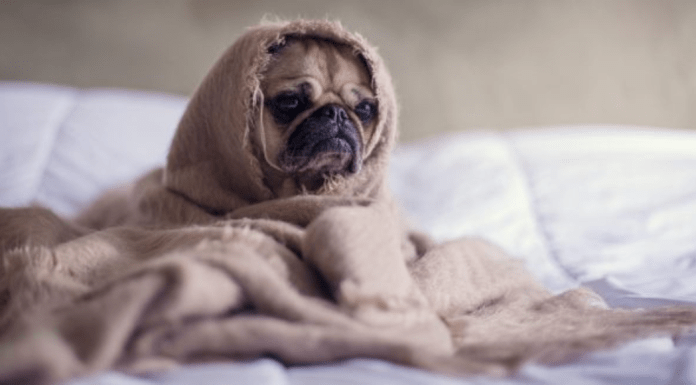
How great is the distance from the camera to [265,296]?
651mm

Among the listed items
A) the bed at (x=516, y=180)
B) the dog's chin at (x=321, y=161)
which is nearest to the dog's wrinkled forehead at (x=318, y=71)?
the dog's chin at (x=321, y=161)

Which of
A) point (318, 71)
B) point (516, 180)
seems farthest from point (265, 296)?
point (516, 180)

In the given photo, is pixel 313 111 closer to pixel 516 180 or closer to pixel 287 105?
pixel 287 105

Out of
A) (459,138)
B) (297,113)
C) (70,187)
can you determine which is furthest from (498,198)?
(70,187)

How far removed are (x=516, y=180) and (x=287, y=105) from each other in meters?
0.75

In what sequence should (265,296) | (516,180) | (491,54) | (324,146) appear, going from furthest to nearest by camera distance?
(491,54)
(516,180)
(324,146)
(265,296)

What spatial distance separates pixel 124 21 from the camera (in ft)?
6.96

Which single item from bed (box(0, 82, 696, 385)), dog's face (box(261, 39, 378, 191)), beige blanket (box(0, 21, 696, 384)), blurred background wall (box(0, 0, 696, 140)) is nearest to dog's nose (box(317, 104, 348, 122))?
dog's face (box(261, 39, 378, 191))

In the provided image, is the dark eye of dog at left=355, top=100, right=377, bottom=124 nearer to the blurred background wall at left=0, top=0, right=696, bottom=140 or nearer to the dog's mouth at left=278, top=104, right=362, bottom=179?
the dog's mouth at left=278, top=104, right=362, bottom=179

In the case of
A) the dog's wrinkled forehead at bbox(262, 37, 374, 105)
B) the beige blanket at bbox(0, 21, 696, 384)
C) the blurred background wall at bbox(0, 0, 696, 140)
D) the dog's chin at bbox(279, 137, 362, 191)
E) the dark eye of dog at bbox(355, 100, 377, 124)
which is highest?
the blurred background wall at bbox(0, 0, 696, 140)

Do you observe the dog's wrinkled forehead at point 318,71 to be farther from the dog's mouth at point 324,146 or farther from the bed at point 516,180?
the bed at point 516,180

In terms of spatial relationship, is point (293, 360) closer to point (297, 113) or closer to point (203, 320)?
point (203, 320)

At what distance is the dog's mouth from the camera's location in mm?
1148

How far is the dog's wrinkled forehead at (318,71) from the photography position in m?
1.19
